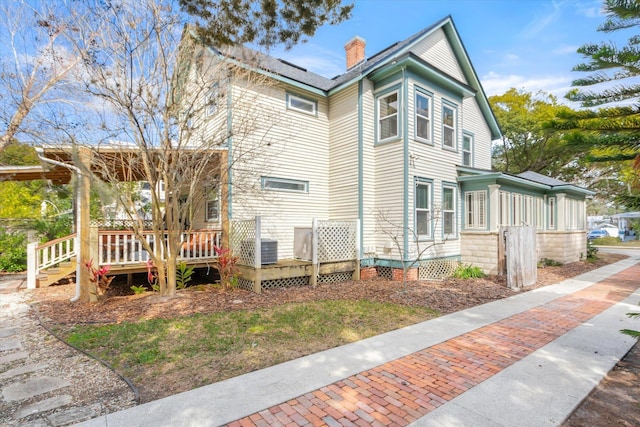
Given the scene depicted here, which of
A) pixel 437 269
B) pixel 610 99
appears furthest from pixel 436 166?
pixel 610 99

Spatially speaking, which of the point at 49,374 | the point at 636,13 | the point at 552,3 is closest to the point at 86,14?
the point at 49,374

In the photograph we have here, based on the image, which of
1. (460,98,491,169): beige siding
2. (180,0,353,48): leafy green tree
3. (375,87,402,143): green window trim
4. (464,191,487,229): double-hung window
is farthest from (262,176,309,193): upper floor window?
(460,98,491,169): beige siding

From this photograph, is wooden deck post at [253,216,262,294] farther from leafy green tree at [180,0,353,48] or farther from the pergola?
leafy green tree at [180,0,353,48]

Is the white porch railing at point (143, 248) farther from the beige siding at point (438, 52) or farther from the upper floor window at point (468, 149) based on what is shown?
the upper floor window at point (468, 149)

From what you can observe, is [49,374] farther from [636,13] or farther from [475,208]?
[475,208]

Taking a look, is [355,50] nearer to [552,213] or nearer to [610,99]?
[552,213]

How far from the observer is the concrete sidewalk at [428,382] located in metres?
2.81

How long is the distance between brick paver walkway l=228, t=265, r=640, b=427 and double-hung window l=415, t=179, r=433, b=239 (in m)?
4.64

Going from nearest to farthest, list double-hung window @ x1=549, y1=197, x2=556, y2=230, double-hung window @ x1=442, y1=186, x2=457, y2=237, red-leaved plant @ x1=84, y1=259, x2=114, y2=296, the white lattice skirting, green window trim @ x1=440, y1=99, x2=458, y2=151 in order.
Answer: red-leaved plant @ x1=84, y1=259, x2=114, y2=296 < the white lattice skirting < double-hung window @ x1=442, y1=186, x2=457, y2=237 < green window trim @ x1=440, y1=99, x2=458, y2=151 < double-hung window @ x1=549, y1=197, x2=556, y2=230

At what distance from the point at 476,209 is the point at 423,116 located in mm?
3831

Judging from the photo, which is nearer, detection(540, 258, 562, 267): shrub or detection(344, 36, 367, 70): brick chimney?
detection(540, 258, 562, 267): shrub

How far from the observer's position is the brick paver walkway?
9.20 feet

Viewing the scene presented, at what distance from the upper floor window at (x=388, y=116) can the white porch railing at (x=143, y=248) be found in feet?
20.0

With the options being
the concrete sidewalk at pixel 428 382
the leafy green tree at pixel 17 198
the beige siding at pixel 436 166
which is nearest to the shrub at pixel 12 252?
the leafy green tree at pixel 17 198
